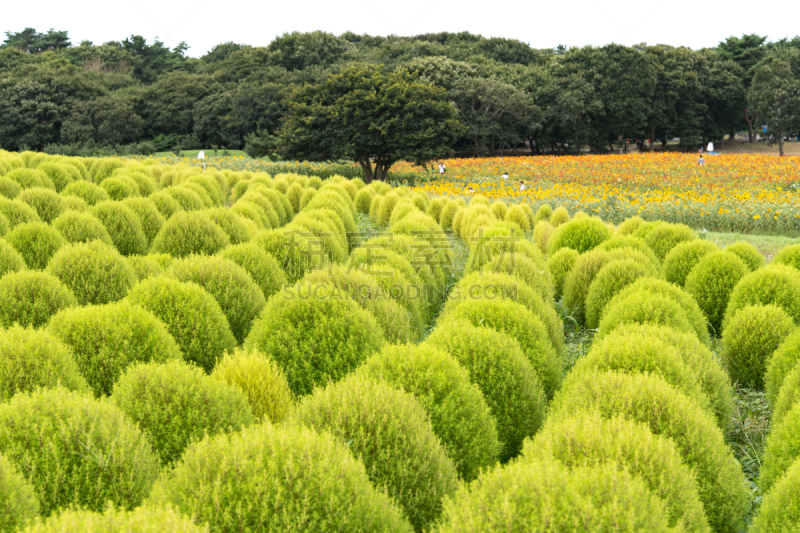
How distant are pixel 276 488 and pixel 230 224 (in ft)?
24.2

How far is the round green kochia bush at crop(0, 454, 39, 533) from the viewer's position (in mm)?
2635

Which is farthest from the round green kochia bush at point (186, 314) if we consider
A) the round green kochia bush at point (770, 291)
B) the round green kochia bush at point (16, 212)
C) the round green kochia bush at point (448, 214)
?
the round green kochia bush at point (448, 214)

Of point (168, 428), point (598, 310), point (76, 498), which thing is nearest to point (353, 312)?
point (168, 428)

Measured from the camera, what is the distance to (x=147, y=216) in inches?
400

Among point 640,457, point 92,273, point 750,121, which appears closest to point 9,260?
point 92,273

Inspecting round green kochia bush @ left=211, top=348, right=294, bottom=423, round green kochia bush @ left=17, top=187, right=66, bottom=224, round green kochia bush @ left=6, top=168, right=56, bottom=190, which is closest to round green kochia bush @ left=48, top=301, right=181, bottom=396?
round green kochia bush @ left=211, top=348, right=294, bottom=423

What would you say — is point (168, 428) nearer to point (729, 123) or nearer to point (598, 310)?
point (598, 310)

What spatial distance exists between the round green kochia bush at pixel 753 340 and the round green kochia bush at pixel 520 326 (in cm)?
238

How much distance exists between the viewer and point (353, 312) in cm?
496

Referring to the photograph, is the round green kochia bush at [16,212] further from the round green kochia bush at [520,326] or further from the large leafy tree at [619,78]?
the large leafy tree at [619,78]

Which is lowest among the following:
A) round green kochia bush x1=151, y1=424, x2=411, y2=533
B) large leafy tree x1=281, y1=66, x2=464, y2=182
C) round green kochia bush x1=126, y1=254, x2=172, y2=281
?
round green kochia bush x1=151, y1=424, x2=411, y2=533

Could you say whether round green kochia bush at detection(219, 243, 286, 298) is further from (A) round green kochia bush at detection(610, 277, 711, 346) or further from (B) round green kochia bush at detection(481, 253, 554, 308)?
(A) round green kochia bush at detection(610, 277, 711, 346)

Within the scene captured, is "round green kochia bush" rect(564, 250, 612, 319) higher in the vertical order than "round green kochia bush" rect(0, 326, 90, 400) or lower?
lower

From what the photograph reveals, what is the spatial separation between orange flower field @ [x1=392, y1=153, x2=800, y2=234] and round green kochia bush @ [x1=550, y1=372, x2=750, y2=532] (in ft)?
49.2
